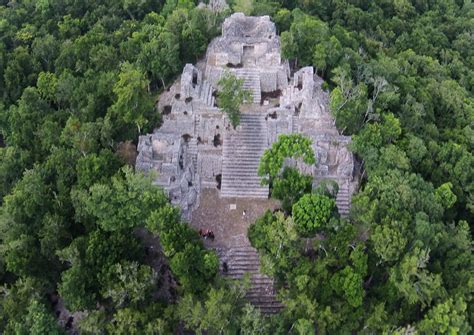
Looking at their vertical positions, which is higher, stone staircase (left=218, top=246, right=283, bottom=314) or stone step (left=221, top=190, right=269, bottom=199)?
stone step (left=221, top=190, right=269, bottom=199)

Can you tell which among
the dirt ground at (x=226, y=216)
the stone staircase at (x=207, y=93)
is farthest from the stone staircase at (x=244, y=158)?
the stone staircase at (x=207, y=93)

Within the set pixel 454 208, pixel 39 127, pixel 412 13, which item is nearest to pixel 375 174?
pixel 454 208

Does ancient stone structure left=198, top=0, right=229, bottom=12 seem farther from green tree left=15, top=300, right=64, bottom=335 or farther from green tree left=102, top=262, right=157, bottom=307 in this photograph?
green tree left=15, top=300, right=64, bottom=335

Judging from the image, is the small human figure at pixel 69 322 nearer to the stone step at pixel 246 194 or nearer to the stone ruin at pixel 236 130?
the stone ruin at pixel 236 130

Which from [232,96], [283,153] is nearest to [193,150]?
[232,96]

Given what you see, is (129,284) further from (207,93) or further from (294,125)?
(207,93)

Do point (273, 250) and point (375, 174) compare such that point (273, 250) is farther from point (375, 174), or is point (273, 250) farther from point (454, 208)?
point (454, 208)

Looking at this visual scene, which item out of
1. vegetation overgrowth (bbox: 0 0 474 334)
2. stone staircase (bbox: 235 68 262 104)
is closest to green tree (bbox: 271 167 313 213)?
vegetation overgrowth (bbox: 0 0 474 334)

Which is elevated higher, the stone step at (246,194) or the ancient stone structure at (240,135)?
the ancient stone structure at (240,135)
